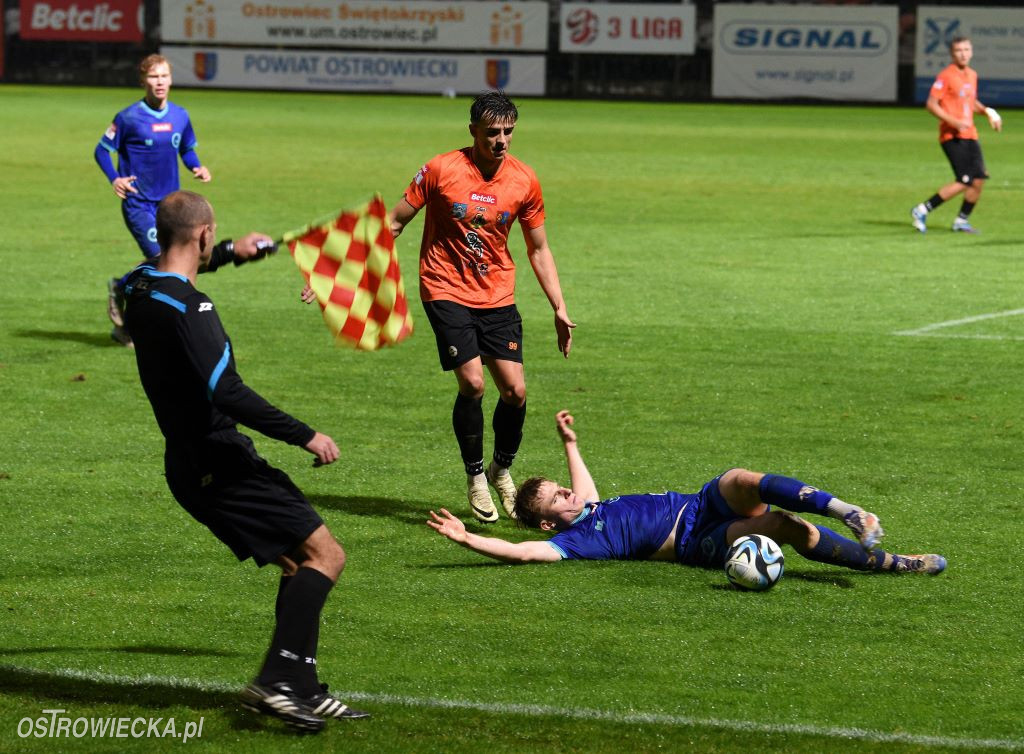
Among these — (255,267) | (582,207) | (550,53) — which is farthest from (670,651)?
(550,53)

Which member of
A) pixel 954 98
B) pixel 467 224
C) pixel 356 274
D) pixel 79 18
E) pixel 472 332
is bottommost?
pixel 472 332

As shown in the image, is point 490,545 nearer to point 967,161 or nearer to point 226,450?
point 226,450

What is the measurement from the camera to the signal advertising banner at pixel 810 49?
1786 inches

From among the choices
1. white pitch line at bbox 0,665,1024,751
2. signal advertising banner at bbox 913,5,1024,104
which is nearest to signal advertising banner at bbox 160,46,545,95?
signal advertising banner at bbox 913,5,1024,104

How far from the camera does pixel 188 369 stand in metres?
5.49

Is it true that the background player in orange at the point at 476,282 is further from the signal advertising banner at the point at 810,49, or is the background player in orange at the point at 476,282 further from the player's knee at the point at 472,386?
the signal advertising banner at the point at 810,49

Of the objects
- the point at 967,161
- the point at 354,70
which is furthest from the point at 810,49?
the point at 967,161

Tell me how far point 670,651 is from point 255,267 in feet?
41.0

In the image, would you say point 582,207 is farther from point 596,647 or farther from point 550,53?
point 550,53

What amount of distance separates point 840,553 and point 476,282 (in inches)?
103

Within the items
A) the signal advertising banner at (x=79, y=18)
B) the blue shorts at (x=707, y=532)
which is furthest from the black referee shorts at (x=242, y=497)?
the signal advertising banner at (x=79, y=18)

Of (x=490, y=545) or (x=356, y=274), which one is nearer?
(x=490, y=545)

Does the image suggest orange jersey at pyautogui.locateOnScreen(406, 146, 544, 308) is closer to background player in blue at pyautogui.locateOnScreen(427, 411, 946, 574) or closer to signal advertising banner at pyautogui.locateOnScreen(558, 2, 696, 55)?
background player in blue at pyautogui.locateOnScreen(427, 411, 946, 574)

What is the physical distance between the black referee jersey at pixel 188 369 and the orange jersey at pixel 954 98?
18.1 metres
